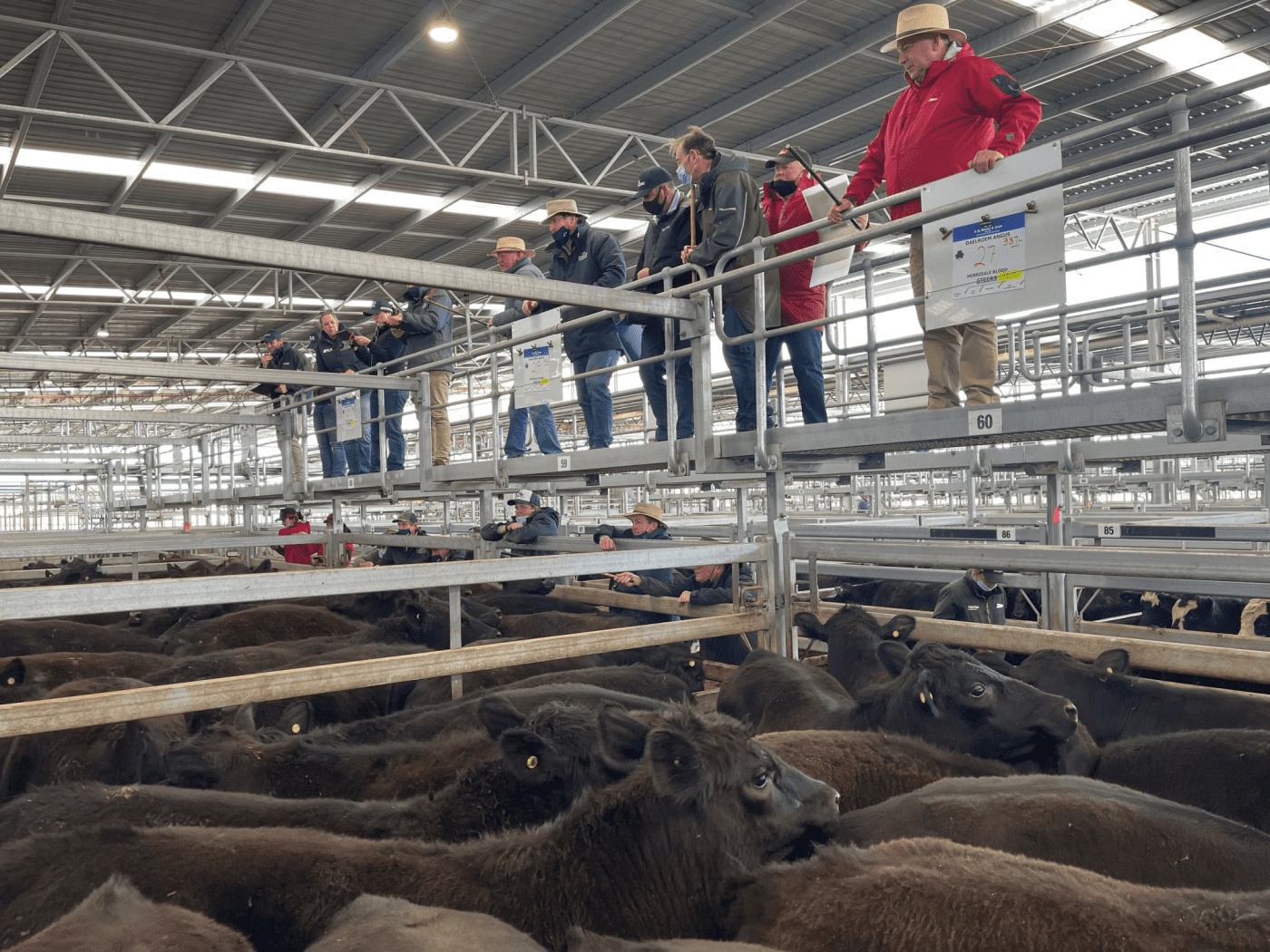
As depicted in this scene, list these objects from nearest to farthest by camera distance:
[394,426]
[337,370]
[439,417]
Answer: [439,417], [394,426], [337,370]

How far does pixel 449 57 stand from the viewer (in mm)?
9430

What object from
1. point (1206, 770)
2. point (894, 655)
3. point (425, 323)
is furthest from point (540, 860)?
point (425, 323)

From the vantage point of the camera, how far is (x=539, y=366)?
19.6ft

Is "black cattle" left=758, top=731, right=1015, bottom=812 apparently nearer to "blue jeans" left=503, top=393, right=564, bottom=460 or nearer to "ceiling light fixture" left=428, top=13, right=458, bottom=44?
"blue jeans" left=503, top=393, right=564, bottom=460

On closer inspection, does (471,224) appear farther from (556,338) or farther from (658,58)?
(556,338)

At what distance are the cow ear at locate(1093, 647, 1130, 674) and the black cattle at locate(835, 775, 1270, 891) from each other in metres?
1.28

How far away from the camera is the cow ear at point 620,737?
2721mm

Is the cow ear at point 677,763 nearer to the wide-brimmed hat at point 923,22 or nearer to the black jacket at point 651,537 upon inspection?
the wide-brimmed hat at point 923,22

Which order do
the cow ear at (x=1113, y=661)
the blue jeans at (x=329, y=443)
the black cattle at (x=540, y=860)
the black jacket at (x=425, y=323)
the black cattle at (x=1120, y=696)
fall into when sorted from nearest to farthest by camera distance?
the black cattle at (x=540, y=860) < the black cattle at (x=1120, y=696) < the cow ear at (x=1113, y=661) < the black jacket at (x=425, y=323) < the blue jeans at (x=329, y=443)

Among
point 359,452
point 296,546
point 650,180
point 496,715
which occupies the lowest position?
point 496,715

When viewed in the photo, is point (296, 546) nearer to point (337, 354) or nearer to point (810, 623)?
point (337, 354)

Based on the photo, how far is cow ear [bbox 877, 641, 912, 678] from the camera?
4.16 metres

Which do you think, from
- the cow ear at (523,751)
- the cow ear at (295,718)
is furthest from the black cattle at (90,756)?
the cow ear at (523,751)

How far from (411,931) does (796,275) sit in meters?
4.41
